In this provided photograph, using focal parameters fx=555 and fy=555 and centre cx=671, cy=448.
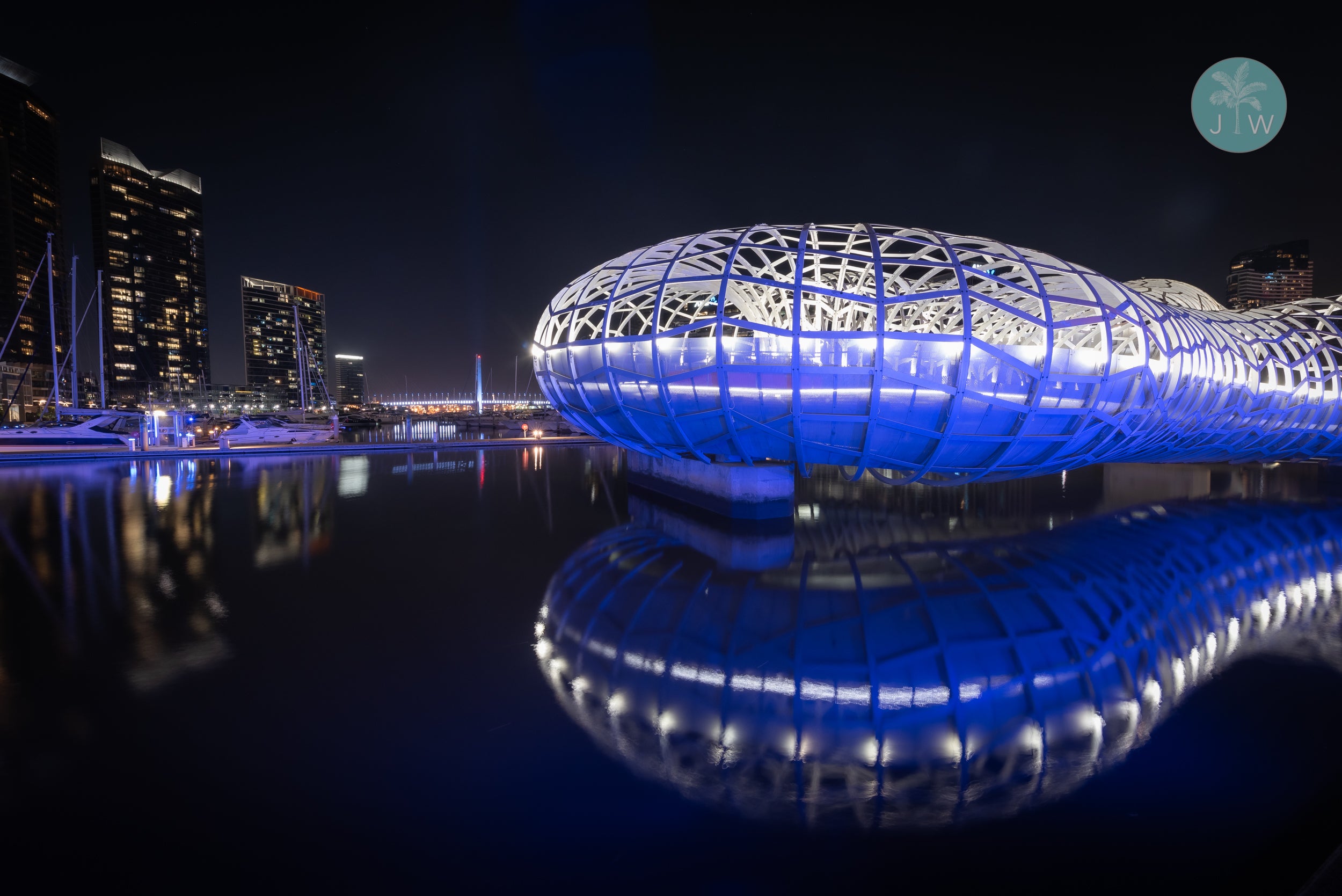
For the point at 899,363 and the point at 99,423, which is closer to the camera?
the point at 899,363

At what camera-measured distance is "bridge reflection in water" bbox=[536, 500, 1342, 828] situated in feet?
15.1

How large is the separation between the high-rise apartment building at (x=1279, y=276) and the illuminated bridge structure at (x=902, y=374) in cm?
10055

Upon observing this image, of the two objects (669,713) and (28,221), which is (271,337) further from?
(669,713)

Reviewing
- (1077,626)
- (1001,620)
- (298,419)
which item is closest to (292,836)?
(1001,620)

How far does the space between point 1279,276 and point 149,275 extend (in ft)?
692

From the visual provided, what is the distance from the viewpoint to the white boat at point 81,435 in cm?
3136

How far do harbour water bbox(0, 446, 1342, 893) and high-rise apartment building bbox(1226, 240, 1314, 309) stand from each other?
110630 mm

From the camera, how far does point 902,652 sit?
6.97m

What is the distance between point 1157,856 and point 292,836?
5.93 m

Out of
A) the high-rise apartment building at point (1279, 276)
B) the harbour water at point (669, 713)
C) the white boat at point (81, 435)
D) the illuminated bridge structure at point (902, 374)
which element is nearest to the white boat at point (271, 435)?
the white boat at point (81, 435)

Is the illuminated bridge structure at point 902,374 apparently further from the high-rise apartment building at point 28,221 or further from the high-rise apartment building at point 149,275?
the high-rise apartment building at point 149,275

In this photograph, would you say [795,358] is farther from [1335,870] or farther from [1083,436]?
[1335,870]

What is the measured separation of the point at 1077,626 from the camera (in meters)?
7.88

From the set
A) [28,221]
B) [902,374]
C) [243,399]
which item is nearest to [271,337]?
[243,399]
